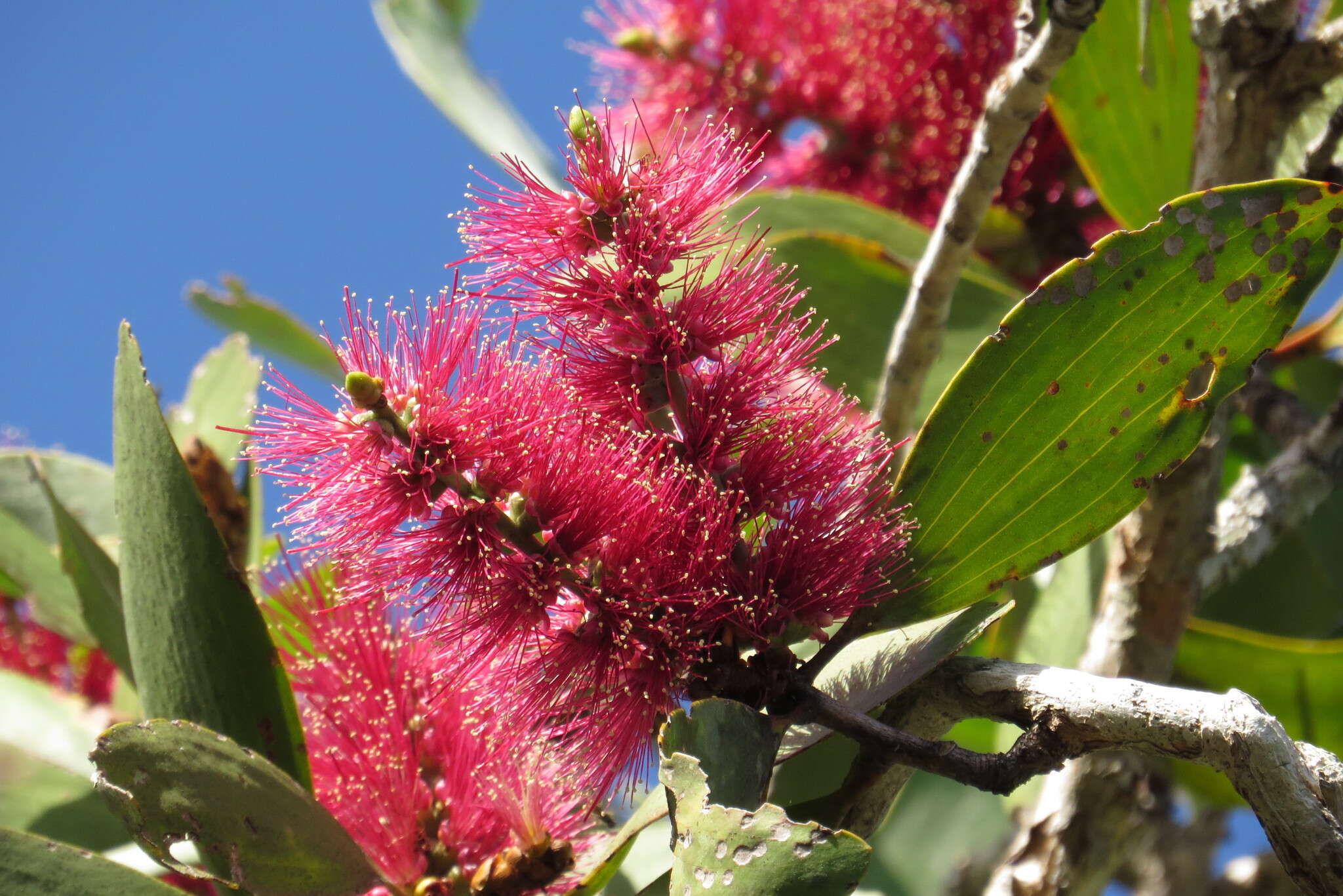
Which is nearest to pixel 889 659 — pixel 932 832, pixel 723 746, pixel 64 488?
pixel 723 746

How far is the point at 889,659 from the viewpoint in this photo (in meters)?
1.00

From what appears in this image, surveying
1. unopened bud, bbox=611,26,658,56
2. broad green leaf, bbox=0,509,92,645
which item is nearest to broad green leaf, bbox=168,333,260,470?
broad green leaf, bbox=0,509,92,645

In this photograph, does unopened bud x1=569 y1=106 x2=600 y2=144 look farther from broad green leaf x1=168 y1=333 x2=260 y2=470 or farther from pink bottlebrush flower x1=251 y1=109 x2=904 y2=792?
broad green leaf x1=168 y1=333 x2=260 y2=470

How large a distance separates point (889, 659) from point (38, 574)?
1415 millimetres

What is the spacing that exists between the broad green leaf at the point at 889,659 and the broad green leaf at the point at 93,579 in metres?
0.81

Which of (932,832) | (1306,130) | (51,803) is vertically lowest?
(932,832)

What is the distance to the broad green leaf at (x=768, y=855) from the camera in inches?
30.9

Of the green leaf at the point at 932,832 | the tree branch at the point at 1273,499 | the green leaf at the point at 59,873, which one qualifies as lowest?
the green leaf at the point at 932,832

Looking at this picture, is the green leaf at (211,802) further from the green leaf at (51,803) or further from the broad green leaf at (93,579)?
the green leaf at (51,803)

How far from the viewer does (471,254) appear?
105cm

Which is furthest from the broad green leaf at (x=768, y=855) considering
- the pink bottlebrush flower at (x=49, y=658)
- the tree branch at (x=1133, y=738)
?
the pink bottlebrush flower at (x=49, y=658)

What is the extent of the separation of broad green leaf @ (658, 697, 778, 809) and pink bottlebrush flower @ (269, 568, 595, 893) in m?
0.28

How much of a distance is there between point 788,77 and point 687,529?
60.7 inches

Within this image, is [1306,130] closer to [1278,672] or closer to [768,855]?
[1278,672]
